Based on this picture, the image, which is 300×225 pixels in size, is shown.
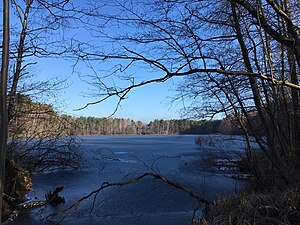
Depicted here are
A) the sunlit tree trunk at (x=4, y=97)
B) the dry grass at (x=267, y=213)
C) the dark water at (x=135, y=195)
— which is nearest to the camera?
the sunlit tree trunk at (x=4, y=97)

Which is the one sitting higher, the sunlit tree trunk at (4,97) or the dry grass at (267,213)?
the sunlit tree trunk at (4,97)


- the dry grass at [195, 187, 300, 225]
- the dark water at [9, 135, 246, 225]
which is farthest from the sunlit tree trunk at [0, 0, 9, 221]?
the dark water at [9, 135, 246, 225]

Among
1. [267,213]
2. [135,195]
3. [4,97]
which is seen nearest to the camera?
[4,97]

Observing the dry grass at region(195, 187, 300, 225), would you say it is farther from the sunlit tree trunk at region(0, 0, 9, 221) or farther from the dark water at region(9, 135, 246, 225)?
the sunlit tree trunk at region(0, 0, 9, 221)

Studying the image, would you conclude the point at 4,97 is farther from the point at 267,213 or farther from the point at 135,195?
the point at 135,195

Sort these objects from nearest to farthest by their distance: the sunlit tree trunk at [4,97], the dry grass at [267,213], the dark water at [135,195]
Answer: the sunlit tree trunk at [4,97] < the dry grass at [267,213] < the dark water at [135,195]

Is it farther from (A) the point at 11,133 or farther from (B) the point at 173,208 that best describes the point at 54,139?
(B) the point at 173,208

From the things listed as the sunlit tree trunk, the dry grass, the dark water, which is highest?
the sunlit tree trunk

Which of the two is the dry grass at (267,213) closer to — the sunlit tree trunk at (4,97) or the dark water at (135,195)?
the dark water at (135,195)

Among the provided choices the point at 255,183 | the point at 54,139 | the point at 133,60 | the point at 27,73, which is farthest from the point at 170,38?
the point at 54,139

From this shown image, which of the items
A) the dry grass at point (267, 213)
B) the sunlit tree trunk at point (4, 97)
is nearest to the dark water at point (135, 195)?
the dry grass at point (267, 213)

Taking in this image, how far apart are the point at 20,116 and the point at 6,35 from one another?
956 cm

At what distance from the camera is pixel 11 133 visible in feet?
35.2

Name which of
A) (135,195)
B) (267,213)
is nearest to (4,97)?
(267,213)
